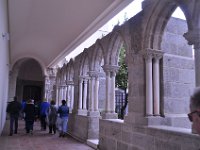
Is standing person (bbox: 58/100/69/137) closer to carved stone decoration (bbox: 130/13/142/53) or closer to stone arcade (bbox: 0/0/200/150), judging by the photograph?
stone arcade (bbox: 0/0/200/150)

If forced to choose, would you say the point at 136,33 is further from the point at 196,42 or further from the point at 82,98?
the point at 82,98

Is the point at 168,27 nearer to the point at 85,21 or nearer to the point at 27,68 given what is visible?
the point at 85,21

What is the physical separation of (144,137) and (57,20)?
13.2 feet

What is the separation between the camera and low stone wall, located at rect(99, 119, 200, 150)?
2.67 meters

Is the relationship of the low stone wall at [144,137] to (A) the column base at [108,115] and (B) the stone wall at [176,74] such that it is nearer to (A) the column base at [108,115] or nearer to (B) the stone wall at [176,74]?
(A) the column base at [108,115]

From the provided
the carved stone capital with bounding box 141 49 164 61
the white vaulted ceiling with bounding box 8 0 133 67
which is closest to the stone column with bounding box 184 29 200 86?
the carved stone capital with bounding box 141 49 164 61

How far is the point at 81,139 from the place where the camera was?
610cm

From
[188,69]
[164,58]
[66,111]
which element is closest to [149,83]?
[164,58]

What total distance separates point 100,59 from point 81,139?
6.83ft

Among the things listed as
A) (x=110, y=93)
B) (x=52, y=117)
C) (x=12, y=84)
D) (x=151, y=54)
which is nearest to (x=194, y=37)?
(x=151, y=54)

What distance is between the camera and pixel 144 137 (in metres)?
3.47

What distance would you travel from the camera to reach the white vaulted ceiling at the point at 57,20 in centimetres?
501

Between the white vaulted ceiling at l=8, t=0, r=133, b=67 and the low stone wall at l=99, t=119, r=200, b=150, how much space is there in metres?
2.26

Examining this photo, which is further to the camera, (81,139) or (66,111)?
(66,111)
